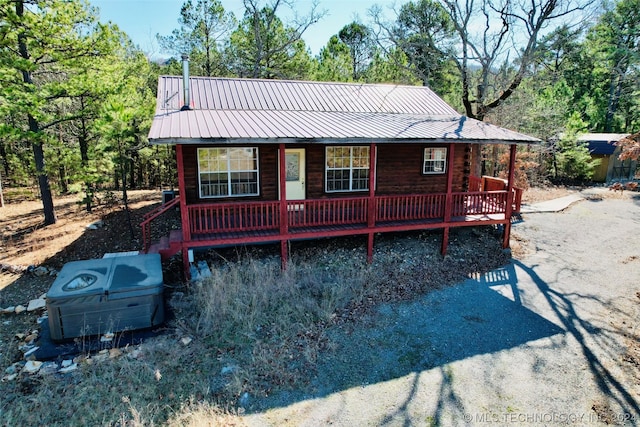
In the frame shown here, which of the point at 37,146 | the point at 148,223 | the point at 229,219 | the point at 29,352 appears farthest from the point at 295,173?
the point at 37,146

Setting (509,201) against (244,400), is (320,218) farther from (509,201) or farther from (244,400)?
(509,201)

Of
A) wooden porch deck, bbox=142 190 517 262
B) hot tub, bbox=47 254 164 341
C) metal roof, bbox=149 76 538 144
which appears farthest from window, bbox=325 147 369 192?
hot tub, bbox=47 254 164 341

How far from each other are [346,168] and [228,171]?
3.61 metres

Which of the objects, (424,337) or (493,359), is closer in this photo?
(493,359)

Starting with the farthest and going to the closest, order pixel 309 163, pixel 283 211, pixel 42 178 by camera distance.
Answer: pixel 42 178 → pixel 309 163 → pixel 283 211

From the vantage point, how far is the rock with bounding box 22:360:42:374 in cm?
626

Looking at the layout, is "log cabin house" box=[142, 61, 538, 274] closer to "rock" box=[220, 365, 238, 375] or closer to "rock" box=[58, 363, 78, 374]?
"rock" box=[58, 363, 78, 374]

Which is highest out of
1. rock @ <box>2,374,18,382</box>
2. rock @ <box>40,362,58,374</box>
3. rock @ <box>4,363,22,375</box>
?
rock @ <box>40,362,58,374</box>

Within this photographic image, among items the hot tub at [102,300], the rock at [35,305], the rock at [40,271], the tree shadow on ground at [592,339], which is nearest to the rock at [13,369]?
the hot tub at [102,300]

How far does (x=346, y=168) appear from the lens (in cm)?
1212

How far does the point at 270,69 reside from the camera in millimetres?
22047

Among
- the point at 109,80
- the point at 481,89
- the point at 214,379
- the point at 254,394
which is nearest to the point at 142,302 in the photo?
the point at 214,379

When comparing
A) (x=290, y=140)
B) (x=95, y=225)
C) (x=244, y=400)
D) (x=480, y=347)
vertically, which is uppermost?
(x=290, y=140)

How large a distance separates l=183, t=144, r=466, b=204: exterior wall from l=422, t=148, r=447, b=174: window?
168 mm
